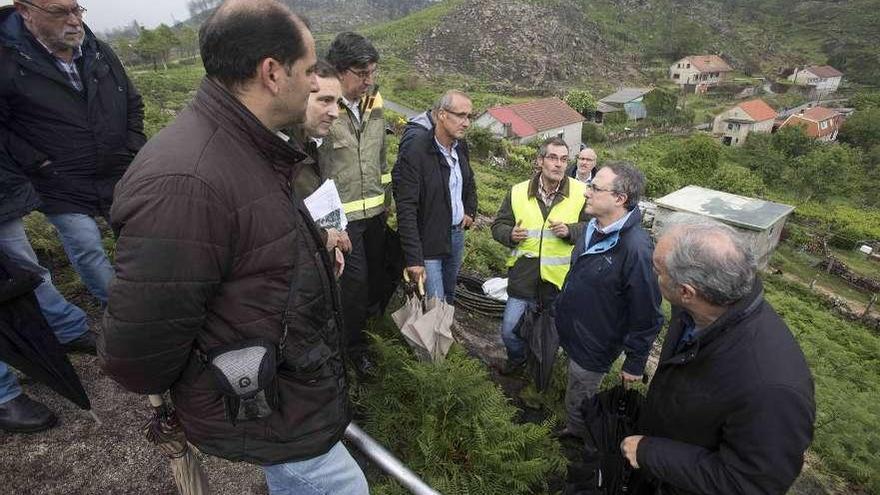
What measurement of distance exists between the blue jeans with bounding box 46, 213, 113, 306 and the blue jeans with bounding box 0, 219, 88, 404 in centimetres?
18

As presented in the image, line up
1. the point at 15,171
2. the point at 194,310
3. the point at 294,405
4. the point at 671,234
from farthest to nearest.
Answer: the point at 15,171, the point at 671,234, the point at 294,405, the point at 194,310

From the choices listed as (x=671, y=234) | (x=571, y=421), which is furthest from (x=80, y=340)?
(x=671, y=234)

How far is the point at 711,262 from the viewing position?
6.39 ft

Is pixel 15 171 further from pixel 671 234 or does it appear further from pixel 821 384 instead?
pixel 821 384

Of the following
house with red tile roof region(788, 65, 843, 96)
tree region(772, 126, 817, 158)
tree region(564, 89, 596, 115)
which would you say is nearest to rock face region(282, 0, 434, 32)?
tree region(564, 89, 596, 115)

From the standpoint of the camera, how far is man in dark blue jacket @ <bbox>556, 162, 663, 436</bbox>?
3.05 metres

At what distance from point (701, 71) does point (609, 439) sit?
71793 millimetres

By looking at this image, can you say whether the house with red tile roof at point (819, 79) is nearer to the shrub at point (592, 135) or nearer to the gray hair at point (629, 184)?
the shrub at point (592, 135)

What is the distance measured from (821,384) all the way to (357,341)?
9.72 meters

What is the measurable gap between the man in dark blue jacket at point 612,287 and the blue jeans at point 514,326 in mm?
735

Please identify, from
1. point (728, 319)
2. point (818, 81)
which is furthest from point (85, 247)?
point (818, 81)

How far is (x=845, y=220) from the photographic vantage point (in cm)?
2617

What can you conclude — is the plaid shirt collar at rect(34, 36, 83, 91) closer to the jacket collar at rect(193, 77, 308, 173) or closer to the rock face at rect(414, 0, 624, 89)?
the jacket collar at rect(193, 77, 308, 173)

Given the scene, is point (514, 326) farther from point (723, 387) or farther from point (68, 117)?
point (68, 117)
